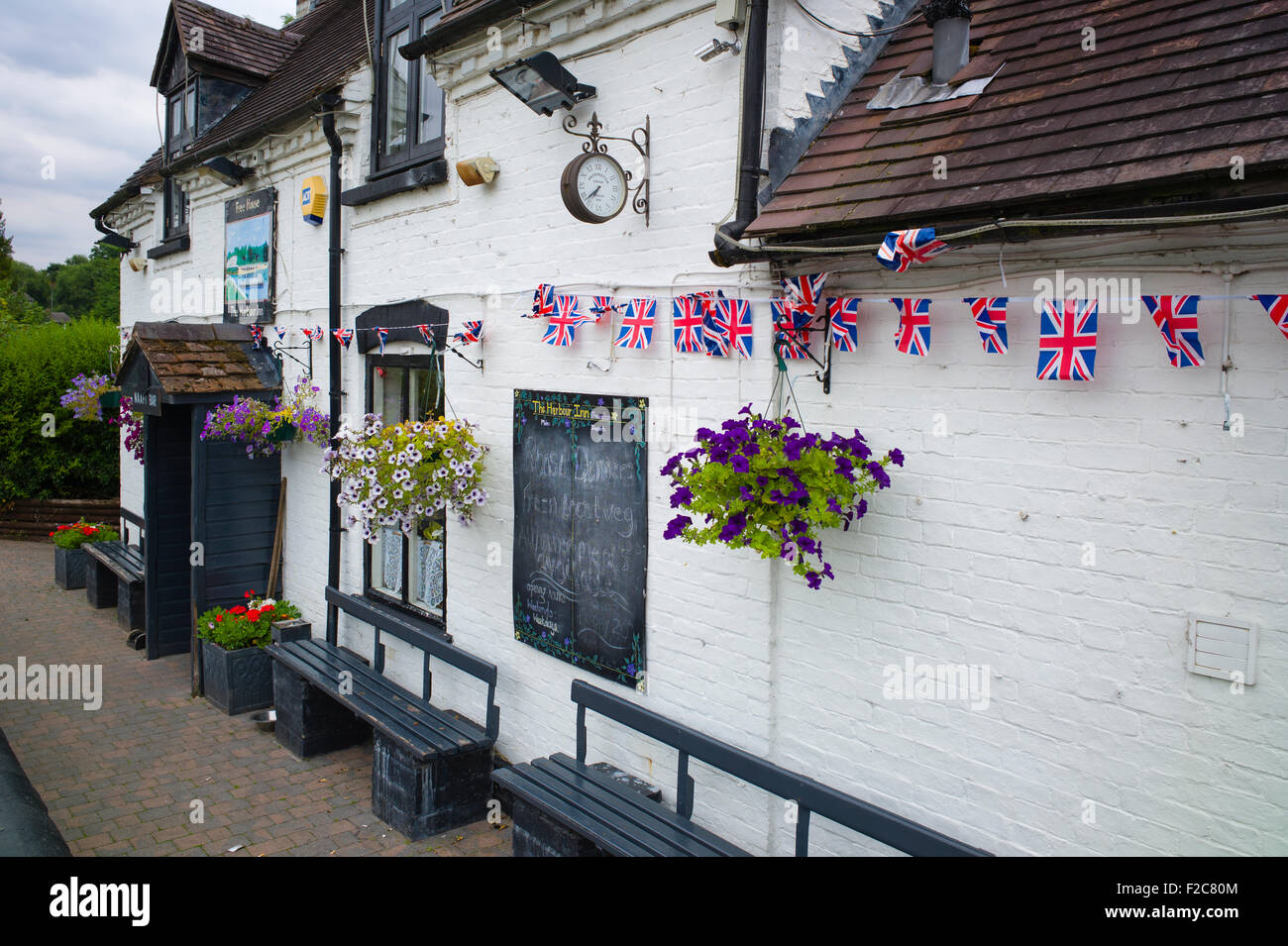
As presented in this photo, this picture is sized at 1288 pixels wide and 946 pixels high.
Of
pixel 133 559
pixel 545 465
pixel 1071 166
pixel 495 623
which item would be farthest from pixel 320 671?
pixel 1071 166

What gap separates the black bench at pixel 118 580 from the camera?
984 cm

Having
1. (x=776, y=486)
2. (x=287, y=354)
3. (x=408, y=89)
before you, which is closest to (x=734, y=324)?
(x=776, y=486)

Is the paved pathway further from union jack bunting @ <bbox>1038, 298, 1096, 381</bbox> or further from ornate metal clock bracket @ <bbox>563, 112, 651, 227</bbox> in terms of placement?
union jack bunting @ <bbox>1038, 298, 1096, 381</bbox>

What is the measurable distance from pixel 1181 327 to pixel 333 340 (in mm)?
6709

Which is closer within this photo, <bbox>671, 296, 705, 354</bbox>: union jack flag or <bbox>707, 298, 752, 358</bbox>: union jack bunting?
<bbox>707, 298, 752, 358</bbox>: union jack bunting

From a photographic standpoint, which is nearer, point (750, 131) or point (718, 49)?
point (750, 131)

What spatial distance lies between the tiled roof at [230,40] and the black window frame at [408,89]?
467 centimetres

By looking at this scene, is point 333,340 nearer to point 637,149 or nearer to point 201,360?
point 201,360

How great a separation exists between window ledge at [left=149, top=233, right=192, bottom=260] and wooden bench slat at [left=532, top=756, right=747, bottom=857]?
916 cm

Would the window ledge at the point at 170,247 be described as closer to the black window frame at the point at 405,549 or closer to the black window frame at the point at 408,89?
the black window frame at the point at 408,89

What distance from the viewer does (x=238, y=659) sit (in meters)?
7.72

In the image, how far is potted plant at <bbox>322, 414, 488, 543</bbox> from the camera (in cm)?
579

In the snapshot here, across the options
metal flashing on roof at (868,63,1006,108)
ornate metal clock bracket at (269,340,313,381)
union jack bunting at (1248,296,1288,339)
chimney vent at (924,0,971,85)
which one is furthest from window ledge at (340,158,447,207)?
union jack bunting at (1248,296,1288,339)

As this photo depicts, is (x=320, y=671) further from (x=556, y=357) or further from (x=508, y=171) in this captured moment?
(x=508, y=171)
